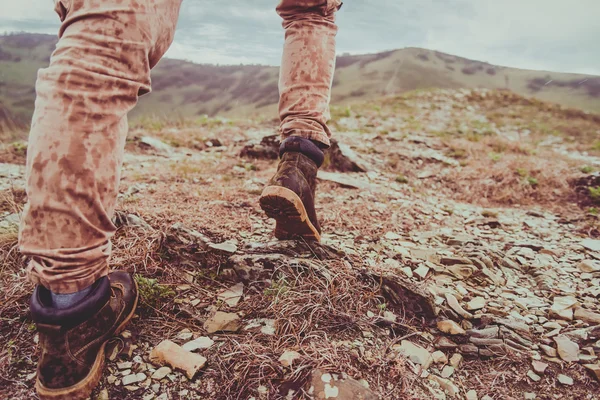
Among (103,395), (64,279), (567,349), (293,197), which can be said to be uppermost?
(293,197)

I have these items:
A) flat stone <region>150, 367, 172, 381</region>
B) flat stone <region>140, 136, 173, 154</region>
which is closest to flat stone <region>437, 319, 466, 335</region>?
flat stone <region>150, 367, 172, 381</region>

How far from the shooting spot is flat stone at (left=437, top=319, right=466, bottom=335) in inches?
65.4

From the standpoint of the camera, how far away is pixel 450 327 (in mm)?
1678

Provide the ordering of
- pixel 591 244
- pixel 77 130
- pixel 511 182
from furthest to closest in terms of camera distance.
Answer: pixel 511 182 < pixel 591 244 < pixel 77 130

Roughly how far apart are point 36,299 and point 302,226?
1.11 metres

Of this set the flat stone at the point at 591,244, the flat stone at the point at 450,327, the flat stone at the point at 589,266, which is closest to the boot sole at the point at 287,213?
the flat stone at the point at 450,327

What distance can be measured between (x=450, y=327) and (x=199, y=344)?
3.50 feet

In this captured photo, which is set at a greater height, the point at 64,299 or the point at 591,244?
the point at 64,299

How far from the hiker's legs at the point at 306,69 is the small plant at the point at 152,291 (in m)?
0.93

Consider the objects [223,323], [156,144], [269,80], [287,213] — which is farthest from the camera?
[269,80]

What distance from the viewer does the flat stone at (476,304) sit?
1844 mm

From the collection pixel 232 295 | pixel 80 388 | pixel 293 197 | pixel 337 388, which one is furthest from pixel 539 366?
pixel 80 388

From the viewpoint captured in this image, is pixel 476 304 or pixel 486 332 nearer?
pixel 486 332

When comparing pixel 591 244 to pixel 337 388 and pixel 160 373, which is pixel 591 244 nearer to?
pixel 337 388
